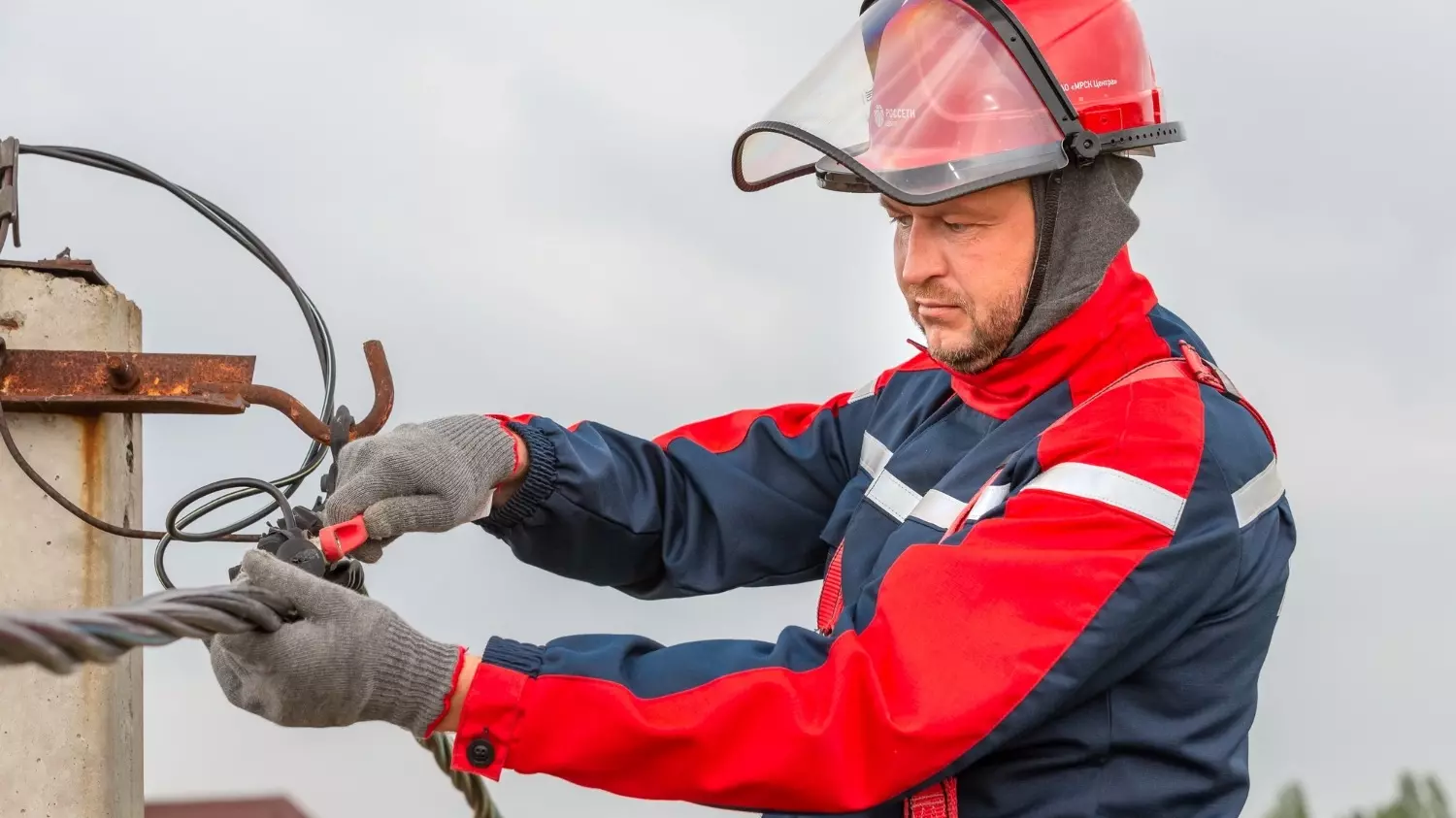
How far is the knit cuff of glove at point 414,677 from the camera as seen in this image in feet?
6.53

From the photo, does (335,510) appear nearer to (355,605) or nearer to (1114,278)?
(355,605)

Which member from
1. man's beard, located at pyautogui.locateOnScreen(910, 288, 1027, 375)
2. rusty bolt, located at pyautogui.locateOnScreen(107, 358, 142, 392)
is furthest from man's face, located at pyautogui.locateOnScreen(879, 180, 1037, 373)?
rusty bolt, located at pyautogui.locateOnScreen(107, 358, 142, 392)

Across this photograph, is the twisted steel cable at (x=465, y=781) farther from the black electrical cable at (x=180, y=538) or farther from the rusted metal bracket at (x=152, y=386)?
the rusted metal bracket at (x=152, y=386)

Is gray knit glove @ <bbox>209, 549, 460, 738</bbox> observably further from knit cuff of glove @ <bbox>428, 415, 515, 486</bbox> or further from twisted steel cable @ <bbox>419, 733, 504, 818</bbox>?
knit cuff of glove @ <bbox>428, 415, 515, 486</bbox>

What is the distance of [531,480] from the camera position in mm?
2764

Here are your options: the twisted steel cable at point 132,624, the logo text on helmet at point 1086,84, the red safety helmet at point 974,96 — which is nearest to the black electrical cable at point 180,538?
the twisted steel cable at point 132,624

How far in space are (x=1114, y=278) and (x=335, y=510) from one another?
1218mm

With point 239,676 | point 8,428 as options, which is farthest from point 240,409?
point 239,676

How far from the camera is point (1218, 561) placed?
2219 mm

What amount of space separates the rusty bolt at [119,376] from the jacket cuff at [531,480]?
60 cm

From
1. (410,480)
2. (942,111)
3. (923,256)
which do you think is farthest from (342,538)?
(942,111)

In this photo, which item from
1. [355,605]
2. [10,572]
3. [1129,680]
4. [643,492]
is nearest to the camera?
[355,605]

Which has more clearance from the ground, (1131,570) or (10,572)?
(1131,570)

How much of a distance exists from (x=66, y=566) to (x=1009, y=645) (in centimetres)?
143
